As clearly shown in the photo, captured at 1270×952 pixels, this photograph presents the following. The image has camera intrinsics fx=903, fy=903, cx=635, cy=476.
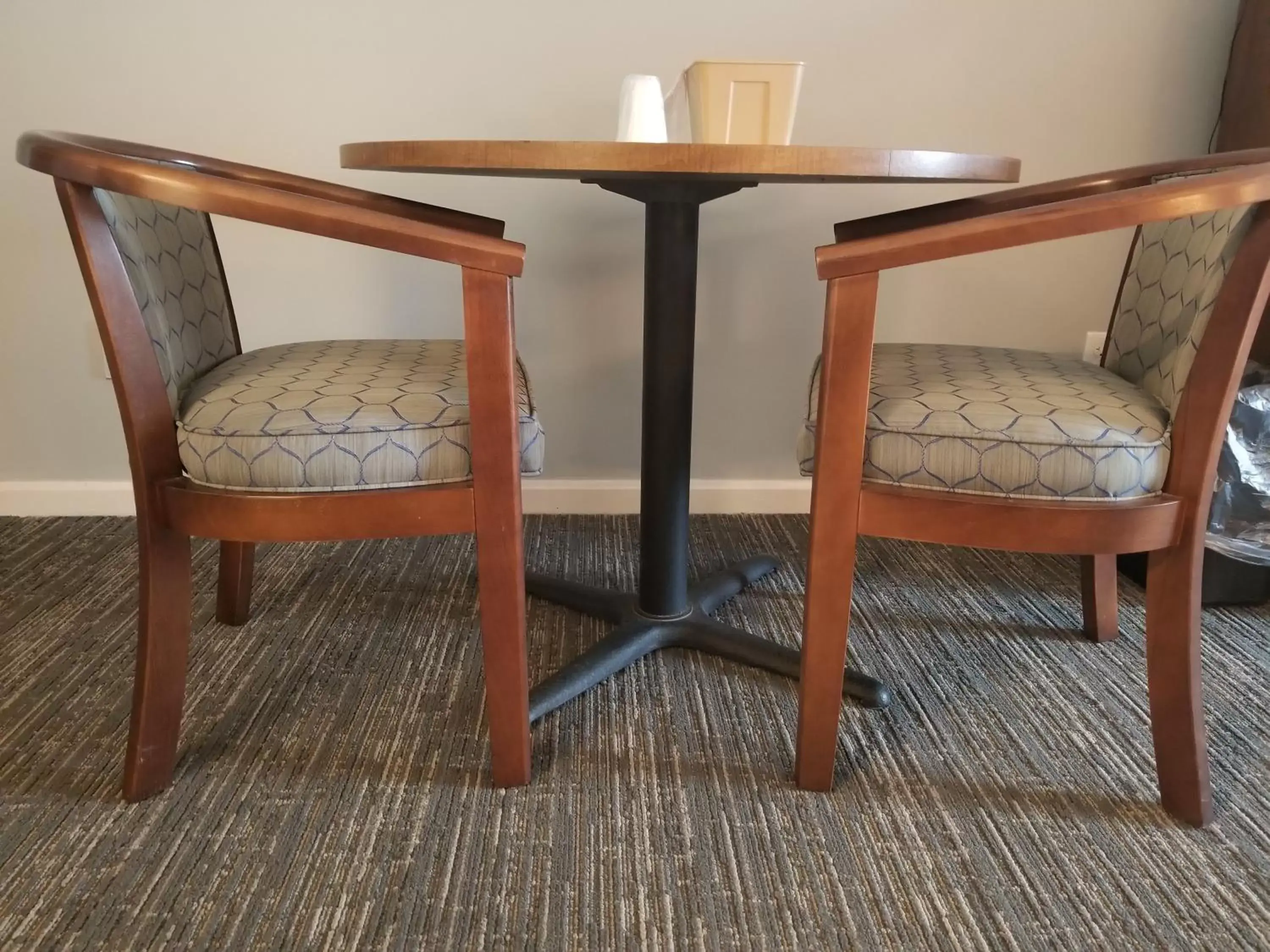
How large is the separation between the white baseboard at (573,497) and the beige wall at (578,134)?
45 millimetres

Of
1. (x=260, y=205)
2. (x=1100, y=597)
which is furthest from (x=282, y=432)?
(x=1100, y=597)

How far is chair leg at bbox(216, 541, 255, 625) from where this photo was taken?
1508mm

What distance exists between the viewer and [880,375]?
1171 mm

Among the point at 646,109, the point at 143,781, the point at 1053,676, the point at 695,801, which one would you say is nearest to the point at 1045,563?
the point at 1053,676

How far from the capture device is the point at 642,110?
4.21ft

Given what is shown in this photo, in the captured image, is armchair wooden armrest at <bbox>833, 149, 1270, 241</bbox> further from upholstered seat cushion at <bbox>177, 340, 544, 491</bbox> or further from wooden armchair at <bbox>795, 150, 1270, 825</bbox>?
upholstered seat cushion at <bbox>177, 340, 544, 491</bbox>

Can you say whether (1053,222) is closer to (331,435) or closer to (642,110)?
(642,110)

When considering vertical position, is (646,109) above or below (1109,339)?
above

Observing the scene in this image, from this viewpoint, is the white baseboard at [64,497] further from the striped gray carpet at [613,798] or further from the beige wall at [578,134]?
the striped gray carpet at [613,798]

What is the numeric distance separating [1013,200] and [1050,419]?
19.8 inches

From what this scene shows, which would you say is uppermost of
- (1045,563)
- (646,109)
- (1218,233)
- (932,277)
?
(646,109)

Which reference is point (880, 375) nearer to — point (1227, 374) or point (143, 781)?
point (1227, 374)

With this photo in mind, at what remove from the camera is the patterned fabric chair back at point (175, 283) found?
103 cm

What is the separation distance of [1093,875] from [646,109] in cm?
113
